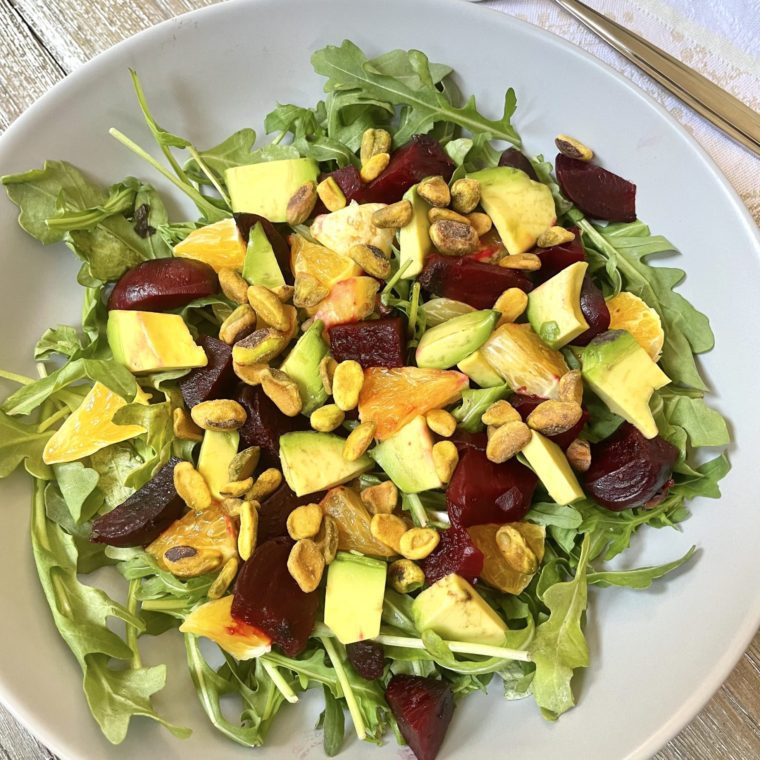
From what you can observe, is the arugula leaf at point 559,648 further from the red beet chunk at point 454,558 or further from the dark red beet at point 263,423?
the dark red beet at point 263,423

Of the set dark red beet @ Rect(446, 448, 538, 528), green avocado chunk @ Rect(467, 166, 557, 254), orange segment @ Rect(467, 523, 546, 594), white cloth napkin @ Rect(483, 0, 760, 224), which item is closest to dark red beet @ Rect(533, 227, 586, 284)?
green avocado chunk @ Rect(467, 166, 557, 254)

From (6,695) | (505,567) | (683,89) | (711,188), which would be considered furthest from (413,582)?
(683,89)

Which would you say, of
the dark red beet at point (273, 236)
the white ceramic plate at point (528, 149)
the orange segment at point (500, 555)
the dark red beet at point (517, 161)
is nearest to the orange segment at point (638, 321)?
the white ceramic plate at point (528, 149)

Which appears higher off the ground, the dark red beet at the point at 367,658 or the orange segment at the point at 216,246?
the orange segment at the point at 216,246

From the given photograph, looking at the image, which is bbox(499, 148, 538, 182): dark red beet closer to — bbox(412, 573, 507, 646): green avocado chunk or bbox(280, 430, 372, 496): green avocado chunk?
bbox(280, 430, 372, 496): green avocado chunk

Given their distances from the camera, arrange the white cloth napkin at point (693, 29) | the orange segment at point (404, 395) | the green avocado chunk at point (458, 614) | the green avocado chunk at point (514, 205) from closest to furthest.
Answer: the green avocado chunk at point (458, 614)
the orange segment at point (404, 395)
the green avocado chunk at point (514, 205)
the white cloth napkin at point (693, 29)

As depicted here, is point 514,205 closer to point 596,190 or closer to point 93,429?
point 596,190

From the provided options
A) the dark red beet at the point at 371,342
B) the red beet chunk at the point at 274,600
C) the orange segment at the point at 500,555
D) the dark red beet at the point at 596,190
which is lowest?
the red beet chunk at the point at 274,600

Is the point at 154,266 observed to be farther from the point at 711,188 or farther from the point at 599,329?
the point at 711,188
